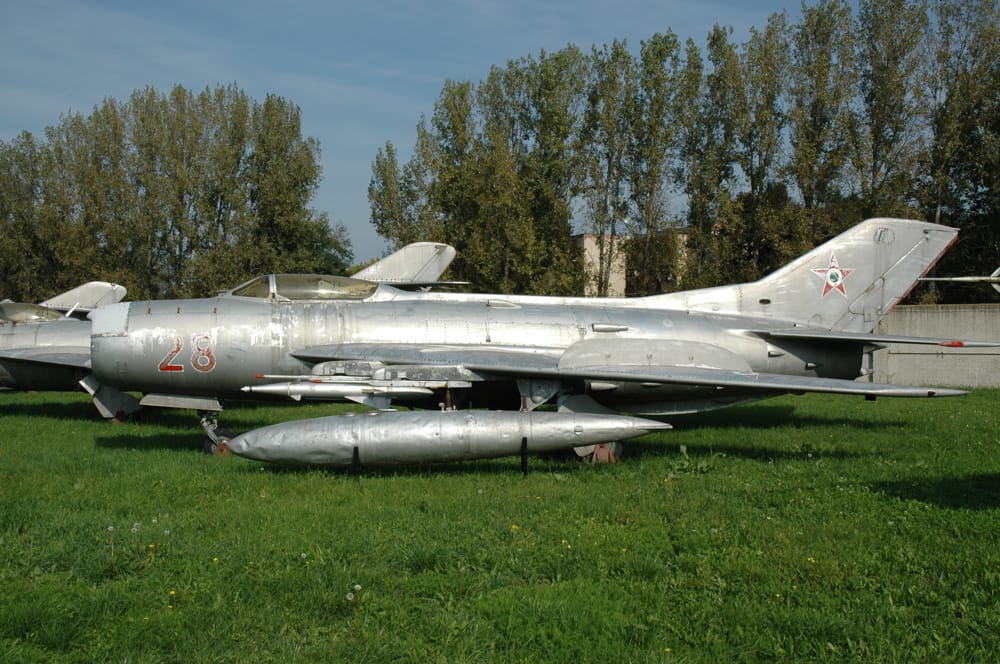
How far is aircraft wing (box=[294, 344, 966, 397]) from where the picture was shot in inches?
370

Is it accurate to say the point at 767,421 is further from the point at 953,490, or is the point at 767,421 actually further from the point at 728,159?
the point at 728,159

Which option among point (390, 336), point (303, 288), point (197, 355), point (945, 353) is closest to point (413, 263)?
point (303, 288)

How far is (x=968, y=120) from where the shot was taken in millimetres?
32125

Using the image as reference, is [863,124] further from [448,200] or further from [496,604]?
[496,604]

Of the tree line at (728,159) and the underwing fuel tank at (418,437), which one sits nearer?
the underwing fuel tank at (418,437)

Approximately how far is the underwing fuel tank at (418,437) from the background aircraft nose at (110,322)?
10.6ft

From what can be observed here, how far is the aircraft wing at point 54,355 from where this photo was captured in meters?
14.9

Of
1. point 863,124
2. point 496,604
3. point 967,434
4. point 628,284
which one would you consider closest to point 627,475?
point 496,604

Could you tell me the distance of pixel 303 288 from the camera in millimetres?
11977

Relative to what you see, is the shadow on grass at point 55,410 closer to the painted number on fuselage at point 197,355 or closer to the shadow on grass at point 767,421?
the painted number on fuselage at point 197,355

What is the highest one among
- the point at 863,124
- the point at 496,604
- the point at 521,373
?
the point at 863,124

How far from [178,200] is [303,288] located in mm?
30428

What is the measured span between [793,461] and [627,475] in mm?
2392

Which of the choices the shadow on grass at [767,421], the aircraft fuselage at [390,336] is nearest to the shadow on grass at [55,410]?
the aircraft fuselage at [390,336]
